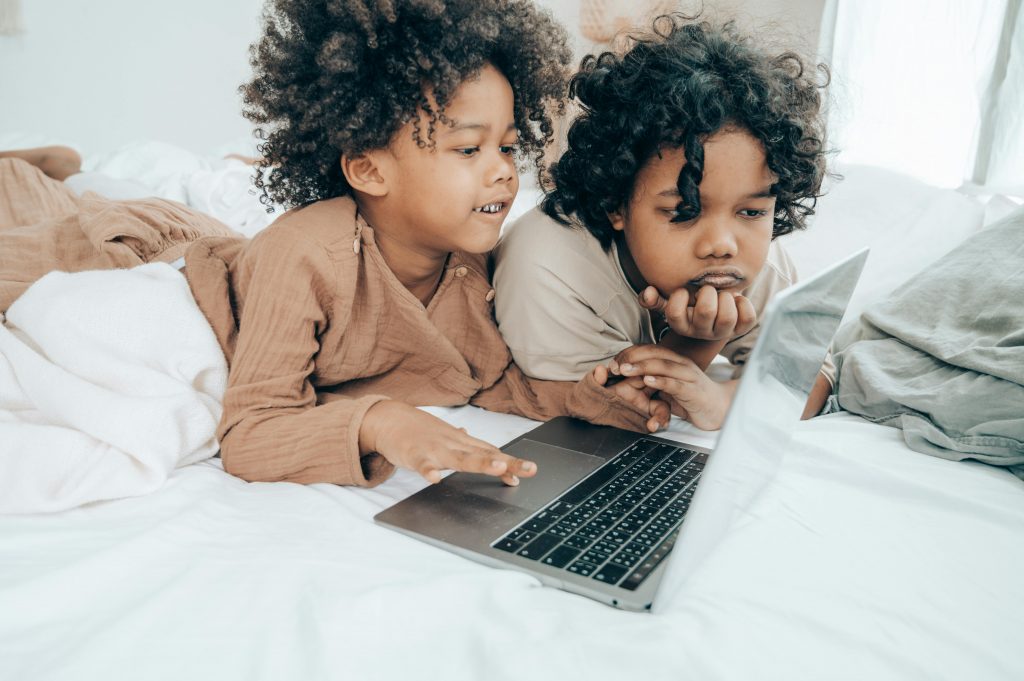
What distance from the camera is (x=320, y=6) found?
0.89 meters

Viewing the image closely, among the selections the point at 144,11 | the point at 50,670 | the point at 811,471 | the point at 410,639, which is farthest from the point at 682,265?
the point at 144,11

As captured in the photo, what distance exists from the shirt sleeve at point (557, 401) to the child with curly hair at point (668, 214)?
0.08ft

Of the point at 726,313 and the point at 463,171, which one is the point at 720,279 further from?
the point at 463,171

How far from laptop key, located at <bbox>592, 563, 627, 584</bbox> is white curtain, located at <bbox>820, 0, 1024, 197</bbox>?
137cm

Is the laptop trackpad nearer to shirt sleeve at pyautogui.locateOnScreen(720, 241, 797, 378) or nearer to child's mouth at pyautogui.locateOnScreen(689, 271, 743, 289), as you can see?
child's mouth at pyautogui.locateOnScreen(689, 271, 743, 289)

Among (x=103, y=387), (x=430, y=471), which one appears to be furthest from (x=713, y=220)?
(x=103, y=387)

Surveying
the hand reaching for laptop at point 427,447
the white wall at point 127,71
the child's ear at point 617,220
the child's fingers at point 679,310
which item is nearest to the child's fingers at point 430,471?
the hand reaching for laptop at point 427,447

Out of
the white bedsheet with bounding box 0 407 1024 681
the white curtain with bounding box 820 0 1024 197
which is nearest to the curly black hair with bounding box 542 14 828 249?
the white bedsheet with bounding box 0 407 1024 681

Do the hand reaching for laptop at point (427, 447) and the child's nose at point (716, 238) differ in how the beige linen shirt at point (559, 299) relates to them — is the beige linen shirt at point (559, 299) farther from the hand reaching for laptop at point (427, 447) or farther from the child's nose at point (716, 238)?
the hand reaching for laptop at point (427, 447)

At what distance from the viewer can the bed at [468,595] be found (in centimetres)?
47

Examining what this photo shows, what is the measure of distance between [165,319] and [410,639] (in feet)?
1.88

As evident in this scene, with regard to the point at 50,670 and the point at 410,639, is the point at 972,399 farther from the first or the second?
the point at 50,670

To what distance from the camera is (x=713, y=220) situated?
0.90 m

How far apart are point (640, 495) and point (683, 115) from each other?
47cm
